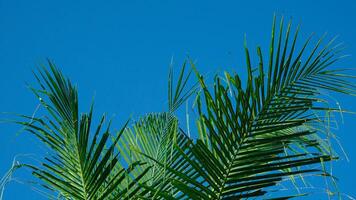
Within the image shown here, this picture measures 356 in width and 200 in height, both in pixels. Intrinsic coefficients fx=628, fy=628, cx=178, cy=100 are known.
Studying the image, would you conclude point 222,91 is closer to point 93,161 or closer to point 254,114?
point 254,114

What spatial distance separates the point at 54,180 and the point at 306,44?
92cm

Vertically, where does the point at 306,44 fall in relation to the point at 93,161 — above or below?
above

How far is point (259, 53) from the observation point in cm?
162

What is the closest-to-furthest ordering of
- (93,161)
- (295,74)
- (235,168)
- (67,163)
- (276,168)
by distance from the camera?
(276,168) < (235,168) < (295,74) < (93,161) < (67,163)

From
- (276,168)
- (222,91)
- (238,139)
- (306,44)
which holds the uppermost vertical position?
(306,44)

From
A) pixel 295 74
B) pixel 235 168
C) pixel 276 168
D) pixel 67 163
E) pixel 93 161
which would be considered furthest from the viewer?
pixel 67 163

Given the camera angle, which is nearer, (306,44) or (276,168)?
(276,168)

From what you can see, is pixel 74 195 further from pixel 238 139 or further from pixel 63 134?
pixel 238 139

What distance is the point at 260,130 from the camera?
164 centimetres

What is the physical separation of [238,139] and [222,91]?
0.13 meters

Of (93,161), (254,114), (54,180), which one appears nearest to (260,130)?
(254,114)

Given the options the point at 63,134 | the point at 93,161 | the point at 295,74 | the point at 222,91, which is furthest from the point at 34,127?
the point at 295,74

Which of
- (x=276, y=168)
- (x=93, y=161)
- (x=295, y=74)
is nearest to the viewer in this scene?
(x=276, y=168)

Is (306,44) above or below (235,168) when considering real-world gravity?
above
